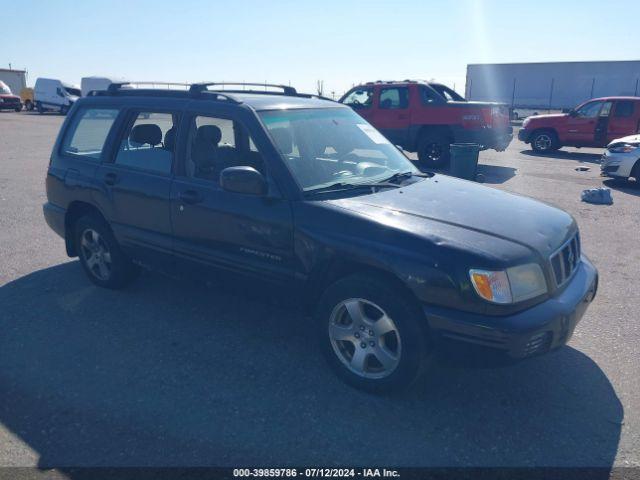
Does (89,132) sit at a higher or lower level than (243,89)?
lower

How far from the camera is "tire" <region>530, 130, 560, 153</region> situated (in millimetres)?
16750

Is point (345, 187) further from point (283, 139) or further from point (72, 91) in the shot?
point (72, 91)

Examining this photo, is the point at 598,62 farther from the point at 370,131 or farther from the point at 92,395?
the point at 92,395

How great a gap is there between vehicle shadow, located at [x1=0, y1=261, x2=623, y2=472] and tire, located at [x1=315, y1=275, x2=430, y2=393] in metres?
0.14

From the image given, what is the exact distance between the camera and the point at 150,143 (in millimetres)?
4551

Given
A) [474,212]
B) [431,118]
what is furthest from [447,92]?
[474,212]

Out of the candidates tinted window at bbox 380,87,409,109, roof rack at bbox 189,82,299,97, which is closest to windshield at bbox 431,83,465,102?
tinted window at bbox 380,87,409,109

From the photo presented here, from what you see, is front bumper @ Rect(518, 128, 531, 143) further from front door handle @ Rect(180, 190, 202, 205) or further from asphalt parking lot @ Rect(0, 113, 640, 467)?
front door handle @ Rect(180, 190, 202, 205)

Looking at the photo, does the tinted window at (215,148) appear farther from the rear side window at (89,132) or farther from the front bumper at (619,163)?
the front bumper at (619,163)

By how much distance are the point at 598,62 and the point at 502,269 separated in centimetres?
3627

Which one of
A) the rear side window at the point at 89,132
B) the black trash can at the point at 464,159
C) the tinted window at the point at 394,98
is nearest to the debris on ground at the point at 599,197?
the black trash can at the point at 464,159

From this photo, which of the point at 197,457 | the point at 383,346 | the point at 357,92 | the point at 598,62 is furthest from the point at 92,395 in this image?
the point at 598,62

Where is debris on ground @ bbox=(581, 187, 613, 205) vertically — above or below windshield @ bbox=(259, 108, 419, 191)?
below

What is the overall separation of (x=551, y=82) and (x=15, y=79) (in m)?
42.6
